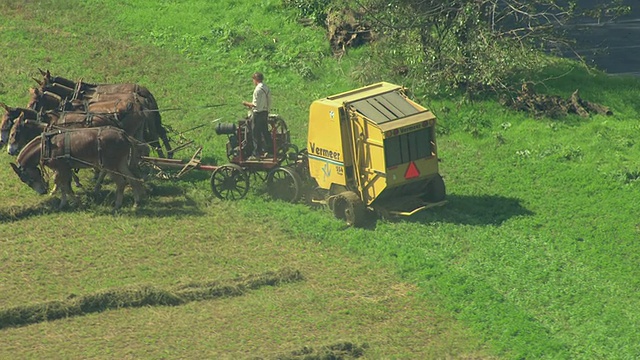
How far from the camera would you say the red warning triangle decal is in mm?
22047

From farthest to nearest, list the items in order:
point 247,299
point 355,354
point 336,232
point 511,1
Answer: point 511,1 < point 336,232 < point 247,299 < point 355,354

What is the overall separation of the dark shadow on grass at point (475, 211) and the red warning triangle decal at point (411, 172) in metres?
0.99

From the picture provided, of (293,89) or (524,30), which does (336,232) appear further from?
(524,30)

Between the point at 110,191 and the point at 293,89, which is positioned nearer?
the point at 110,191

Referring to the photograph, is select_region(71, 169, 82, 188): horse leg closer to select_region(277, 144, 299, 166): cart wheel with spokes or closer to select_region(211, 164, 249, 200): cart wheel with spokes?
select_region(211, 164, 249, 200): cart wheel with spokes

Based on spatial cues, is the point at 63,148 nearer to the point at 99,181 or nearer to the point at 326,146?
the point at 99,181

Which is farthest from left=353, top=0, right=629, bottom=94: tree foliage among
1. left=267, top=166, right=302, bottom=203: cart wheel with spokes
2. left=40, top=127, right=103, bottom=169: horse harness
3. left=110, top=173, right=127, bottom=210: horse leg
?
left=40, top=127, right=103, bottom=169: horse harness

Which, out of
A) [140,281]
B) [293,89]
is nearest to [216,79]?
[293,89]

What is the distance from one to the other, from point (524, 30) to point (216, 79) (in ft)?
30.1

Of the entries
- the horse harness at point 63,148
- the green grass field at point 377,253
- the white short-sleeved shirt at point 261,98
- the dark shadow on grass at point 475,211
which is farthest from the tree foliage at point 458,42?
the horse harness at point 63,148

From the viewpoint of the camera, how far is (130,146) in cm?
2320

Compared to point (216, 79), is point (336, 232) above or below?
below

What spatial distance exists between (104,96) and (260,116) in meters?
4.39

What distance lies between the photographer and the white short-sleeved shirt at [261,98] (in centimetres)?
2317
